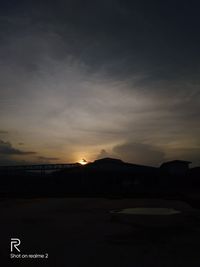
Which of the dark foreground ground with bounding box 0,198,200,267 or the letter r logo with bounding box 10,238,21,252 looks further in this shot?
A: the letter r logo with bounding box 10,238,21,252

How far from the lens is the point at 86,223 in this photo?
49.6 feet

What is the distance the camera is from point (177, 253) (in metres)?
9.84

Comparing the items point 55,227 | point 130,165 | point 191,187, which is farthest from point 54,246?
point 130,165

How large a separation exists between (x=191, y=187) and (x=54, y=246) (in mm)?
31568

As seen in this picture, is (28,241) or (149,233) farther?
(149,233)

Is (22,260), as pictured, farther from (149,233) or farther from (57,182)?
(57,182)

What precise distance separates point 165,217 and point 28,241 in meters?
8.60

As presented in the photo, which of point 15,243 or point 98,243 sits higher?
point 15,243

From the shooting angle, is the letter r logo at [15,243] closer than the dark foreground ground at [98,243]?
No

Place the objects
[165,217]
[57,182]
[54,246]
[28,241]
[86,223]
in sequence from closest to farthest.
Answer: [54,246] < [28,241] < [86,223] < [165,217] < [57,182]

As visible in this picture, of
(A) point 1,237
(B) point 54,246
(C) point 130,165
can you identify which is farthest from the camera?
(C) point 130,165

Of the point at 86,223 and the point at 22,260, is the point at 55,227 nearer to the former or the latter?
the point at 86,223

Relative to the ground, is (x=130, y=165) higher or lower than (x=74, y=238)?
higher

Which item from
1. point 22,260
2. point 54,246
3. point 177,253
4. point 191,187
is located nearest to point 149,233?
point 177,253
